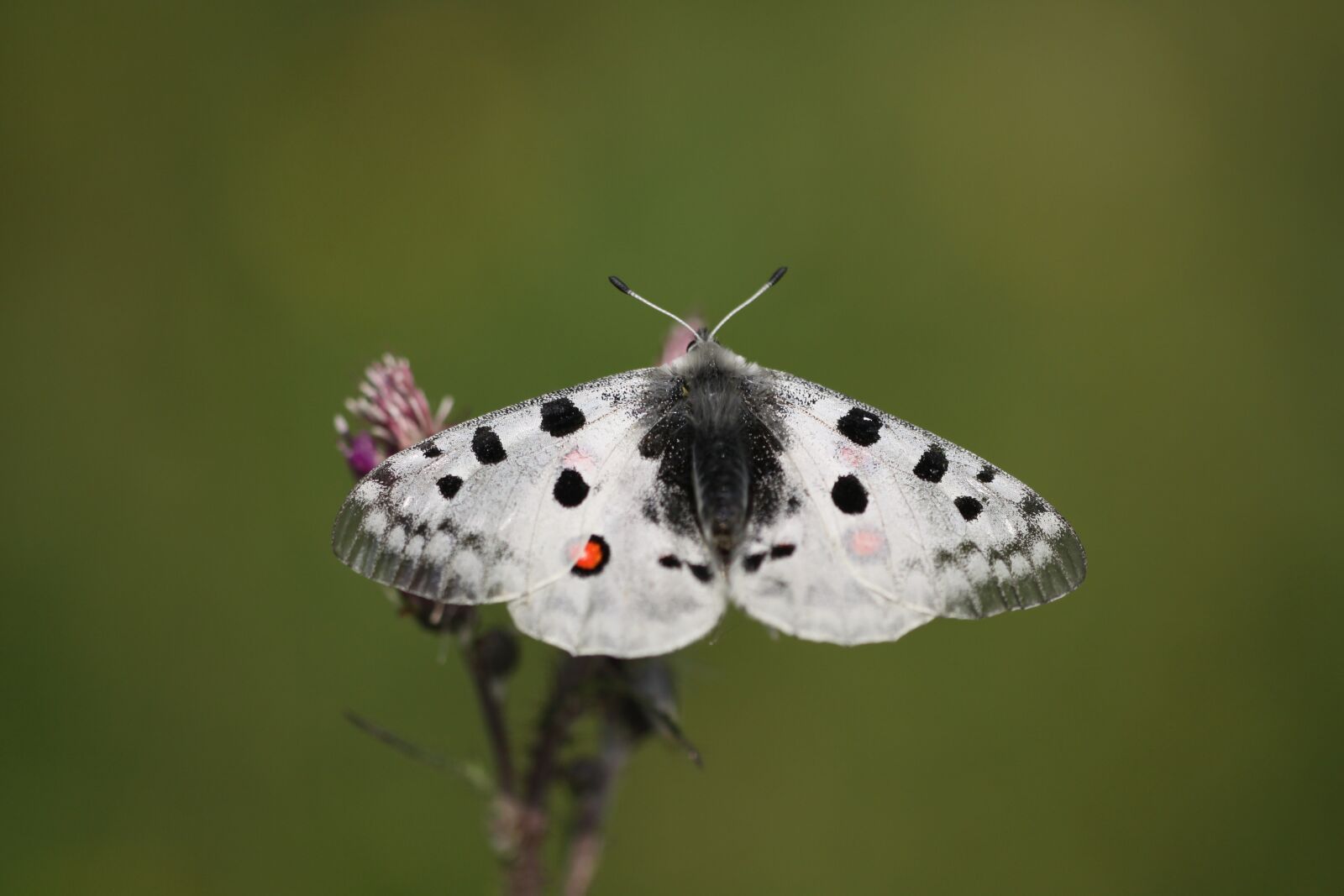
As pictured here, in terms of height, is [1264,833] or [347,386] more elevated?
[347,386]

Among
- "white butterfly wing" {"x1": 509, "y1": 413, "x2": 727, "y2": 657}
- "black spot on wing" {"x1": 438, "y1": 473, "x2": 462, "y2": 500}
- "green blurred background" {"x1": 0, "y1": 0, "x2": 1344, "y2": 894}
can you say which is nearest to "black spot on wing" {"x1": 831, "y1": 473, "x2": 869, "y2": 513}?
"white butterfly wing" {"x1": 509, "y1": 413, "x2": 727, "y2": 657}

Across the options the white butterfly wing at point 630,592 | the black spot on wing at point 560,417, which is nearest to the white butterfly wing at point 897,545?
the white butterfly wing at point 630,592

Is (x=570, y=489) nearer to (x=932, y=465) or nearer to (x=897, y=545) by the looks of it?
(x=897, y=545)

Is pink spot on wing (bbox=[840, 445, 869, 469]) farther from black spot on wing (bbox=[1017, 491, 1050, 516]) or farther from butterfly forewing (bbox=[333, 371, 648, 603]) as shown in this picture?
butterfly forewing (bbox=[333, 371, 648, 603])

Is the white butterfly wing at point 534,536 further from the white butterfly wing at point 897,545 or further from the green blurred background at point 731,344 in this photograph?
the green blurred background at point 731,344

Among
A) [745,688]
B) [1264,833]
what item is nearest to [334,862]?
[745,688]

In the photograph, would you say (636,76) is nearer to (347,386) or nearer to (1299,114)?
(347,386)
